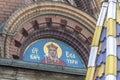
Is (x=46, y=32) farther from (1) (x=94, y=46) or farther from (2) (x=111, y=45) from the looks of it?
(2) (x=111, y=45)

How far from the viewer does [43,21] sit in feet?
48.9

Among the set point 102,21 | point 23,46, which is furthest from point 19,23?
point 102,21

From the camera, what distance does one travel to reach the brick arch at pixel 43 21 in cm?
1390

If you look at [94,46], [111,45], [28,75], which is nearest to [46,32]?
[28,75]

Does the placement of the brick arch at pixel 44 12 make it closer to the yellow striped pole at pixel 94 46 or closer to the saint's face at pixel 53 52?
the saint's face at pixel 53 52

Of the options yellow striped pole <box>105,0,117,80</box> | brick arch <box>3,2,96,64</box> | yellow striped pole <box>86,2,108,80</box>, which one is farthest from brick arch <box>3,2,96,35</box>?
yellow striped pole <box>105,0,117,80</box>

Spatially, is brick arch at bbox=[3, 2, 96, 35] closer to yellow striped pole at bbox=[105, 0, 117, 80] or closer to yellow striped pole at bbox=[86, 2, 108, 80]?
yellow striped pole at bbox=[86, 2, 108, 80]

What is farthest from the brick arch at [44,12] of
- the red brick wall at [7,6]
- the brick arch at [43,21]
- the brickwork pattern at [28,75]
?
the brickwork pattern at [28,75]

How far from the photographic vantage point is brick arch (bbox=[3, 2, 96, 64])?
13.9 metres

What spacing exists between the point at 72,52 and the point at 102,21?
25.6 ft

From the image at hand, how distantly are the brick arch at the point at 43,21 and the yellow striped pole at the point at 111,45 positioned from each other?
20.9ft

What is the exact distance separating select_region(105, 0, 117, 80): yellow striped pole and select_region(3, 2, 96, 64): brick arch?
6361mm

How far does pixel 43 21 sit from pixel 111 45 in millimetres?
7917

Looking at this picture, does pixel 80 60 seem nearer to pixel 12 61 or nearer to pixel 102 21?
pixel 12 61
